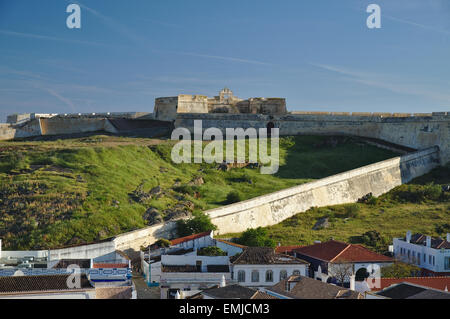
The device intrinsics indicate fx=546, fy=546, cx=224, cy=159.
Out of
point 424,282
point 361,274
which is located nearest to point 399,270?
point 361,274

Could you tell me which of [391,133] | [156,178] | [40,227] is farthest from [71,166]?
[391,133]

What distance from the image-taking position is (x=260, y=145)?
48781 millimetres

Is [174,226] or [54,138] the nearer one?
[174,226]

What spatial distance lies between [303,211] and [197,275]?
563 inches

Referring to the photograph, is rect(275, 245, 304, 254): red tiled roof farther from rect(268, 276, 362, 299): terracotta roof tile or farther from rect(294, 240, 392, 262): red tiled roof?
rect(268, 276, 362, 299): terracotta roof tile

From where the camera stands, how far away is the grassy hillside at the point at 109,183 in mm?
28531

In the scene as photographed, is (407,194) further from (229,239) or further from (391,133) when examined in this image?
(229,239)

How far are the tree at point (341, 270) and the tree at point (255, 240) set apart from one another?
4.79m

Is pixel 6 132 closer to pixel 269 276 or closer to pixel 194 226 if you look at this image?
pixel 194 226

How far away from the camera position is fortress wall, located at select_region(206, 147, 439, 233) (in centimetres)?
3339

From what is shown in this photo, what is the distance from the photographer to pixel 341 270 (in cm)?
2516

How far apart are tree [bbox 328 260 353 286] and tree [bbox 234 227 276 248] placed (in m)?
4.79

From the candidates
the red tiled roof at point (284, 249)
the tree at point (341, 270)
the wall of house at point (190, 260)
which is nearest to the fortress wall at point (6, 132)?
the wall of house at point (190, 260)

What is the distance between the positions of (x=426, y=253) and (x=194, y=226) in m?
12.2
